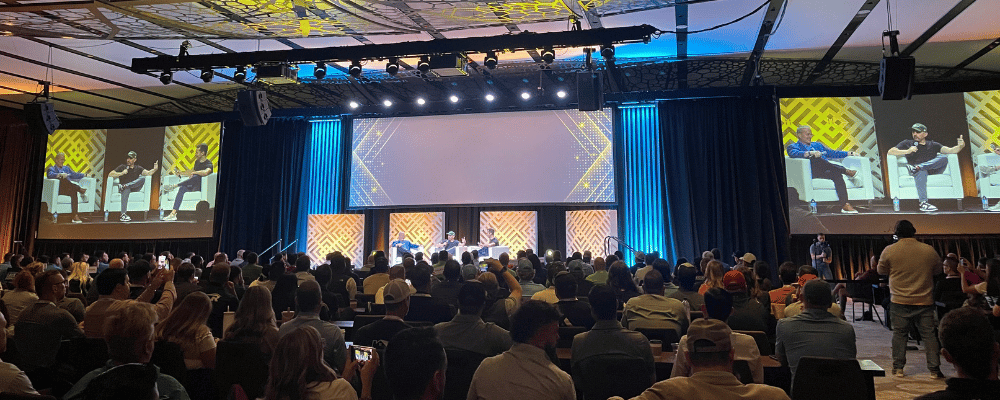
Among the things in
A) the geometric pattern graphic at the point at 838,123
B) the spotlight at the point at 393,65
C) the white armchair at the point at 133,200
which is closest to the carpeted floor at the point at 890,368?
the geometric pattern graphic at the point at 838,123

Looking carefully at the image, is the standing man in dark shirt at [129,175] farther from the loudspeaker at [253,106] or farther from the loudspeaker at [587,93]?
the loudspeaker at [587,93]

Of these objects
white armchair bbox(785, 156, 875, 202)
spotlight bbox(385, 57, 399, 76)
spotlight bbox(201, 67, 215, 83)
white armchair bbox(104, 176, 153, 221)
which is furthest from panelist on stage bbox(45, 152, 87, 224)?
white armchair bbox(785, 156, 875, 202)

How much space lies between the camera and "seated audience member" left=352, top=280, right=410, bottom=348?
366 centimetres

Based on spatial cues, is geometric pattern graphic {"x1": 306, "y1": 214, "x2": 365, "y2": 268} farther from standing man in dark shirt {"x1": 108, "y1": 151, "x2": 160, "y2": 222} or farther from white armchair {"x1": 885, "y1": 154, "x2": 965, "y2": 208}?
white armchair {"x1": 885, "y1": 154, "x2": 965, "y2": 208}

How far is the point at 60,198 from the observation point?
53.0 ft

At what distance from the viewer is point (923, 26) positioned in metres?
10.4

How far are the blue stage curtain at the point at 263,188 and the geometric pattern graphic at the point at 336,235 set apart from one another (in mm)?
545

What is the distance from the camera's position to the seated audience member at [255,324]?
10.8 ft

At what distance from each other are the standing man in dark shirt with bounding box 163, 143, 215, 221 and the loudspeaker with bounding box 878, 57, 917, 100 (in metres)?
13.7

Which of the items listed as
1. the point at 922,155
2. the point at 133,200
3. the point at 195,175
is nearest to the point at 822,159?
the point at 922,155

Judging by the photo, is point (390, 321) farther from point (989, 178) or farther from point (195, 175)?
point (195, 175)

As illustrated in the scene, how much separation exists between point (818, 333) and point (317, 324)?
2752 mm

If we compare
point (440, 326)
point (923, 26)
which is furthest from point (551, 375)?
point (923, 26)

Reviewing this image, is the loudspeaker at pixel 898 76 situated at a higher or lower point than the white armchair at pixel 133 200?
higher
